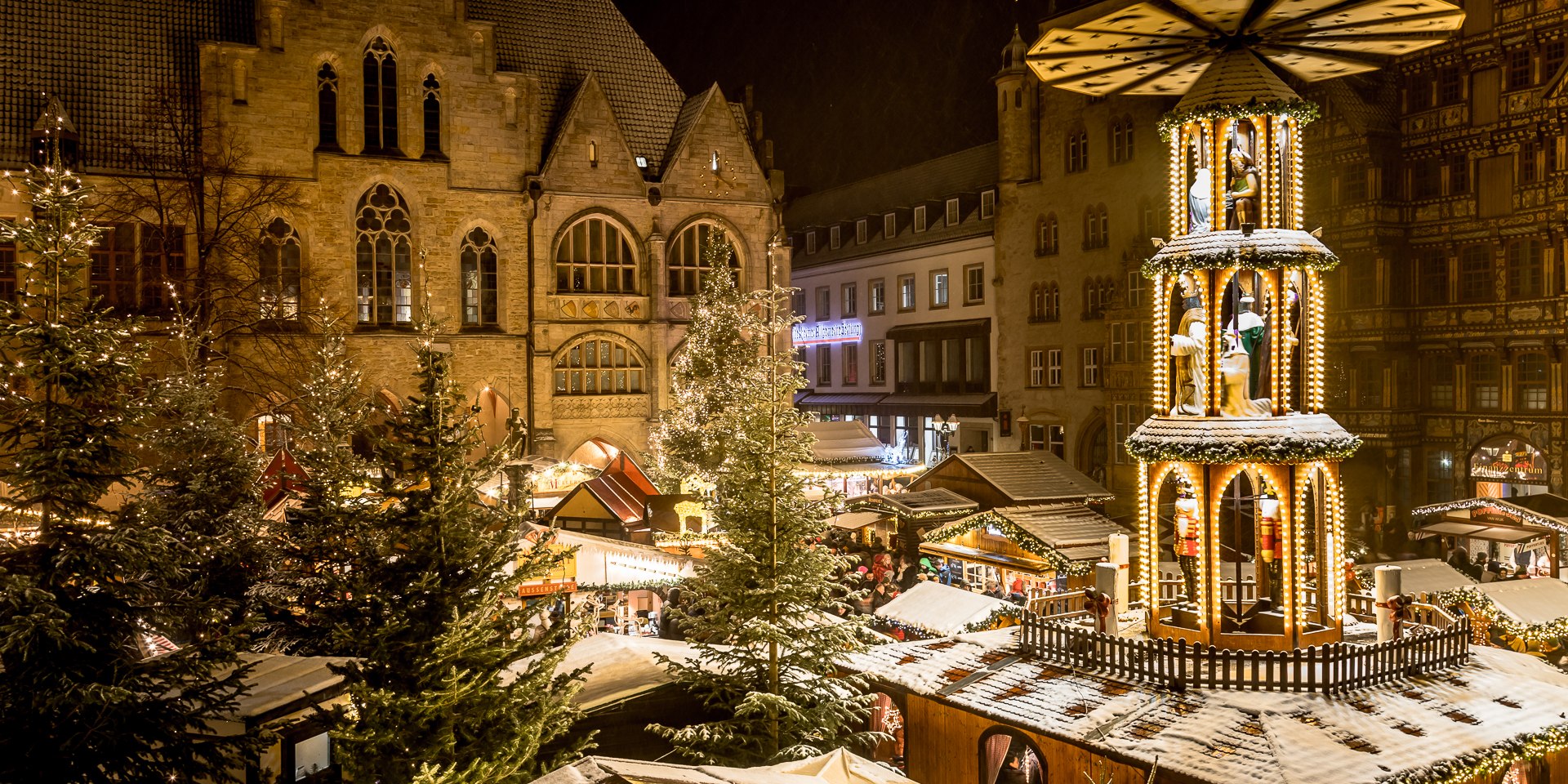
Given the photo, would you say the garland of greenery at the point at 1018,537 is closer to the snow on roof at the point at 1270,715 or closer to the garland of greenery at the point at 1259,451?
the snow on roof at the point at 1270,715

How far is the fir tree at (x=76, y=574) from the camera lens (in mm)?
8719

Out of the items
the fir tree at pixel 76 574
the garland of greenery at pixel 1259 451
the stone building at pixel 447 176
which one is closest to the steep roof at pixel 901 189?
the stone building at pixel 447 176

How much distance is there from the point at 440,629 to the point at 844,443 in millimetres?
26602

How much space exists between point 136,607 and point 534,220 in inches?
1138

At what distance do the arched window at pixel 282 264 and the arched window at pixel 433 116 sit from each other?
4.89 meters

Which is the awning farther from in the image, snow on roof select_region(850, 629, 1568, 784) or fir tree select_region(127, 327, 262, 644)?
fir tree select_region(127, 327, 262, 644)

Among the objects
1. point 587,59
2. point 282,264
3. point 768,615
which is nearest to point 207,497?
point 768,615

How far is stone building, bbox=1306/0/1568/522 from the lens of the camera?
103 ft

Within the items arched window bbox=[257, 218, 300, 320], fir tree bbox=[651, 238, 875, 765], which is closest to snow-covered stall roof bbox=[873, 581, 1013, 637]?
fir tree bbox=[651, 238, 875, 765]

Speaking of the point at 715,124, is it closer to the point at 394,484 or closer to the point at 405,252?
the point at 405,252

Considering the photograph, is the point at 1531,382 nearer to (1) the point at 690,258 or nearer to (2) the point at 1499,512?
(2) the point at 1499,512

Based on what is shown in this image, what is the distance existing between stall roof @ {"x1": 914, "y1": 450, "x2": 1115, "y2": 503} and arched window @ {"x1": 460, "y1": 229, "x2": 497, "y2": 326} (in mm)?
16049

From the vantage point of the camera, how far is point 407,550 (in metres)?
10.0

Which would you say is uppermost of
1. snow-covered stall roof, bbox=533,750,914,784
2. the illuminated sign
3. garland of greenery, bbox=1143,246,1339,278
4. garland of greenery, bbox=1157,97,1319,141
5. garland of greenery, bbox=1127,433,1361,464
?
garland of greenery, bbox=1157,97,1319,141
